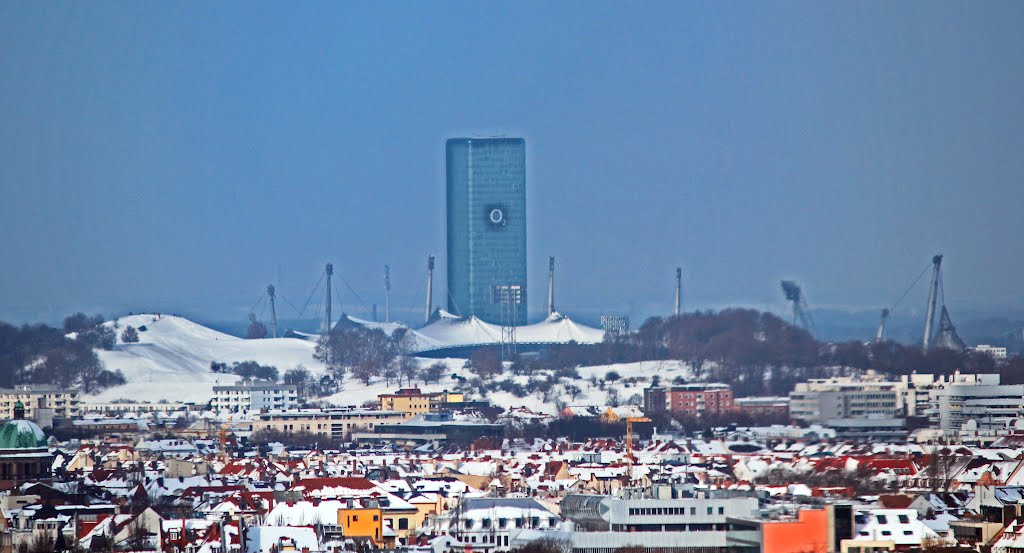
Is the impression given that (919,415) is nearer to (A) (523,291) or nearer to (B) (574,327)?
(B) (574,327)

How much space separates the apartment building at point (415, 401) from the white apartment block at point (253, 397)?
4.19 meters

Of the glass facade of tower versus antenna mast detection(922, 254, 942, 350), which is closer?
antenna mast detection(922, 254, 942, 350)

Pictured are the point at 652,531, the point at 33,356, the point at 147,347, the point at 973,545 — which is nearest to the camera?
the point at 973,545

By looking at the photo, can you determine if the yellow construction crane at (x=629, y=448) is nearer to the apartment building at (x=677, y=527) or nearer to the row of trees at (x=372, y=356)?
the apartment building at (x=677, y=527)

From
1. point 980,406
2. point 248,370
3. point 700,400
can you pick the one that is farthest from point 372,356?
point 980,406

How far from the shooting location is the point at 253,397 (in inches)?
4250

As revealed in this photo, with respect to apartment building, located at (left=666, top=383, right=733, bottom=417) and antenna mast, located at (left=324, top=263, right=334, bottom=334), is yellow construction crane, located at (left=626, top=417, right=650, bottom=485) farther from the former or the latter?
antenna mast, located at (left=324, top=263, right=334, bottom=334)

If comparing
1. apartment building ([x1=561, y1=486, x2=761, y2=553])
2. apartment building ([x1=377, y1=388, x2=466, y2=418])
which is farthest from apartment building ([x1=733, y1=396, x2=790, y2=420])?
apartment building ([x1=561, y1=486, x2=761, y2=553])

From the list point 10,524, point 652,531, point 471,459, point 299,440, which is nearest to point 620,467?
point 471,459

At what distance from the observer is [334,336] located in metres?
130

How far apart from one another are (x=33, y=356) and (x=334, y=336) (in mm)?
20942

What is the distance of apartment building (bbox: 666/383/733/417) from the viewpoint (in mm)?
89812

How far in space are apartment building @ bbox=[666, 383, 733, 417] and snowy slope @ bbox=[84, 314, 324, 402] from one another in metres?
24.2

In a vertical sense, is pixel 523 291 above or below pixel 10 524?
above
